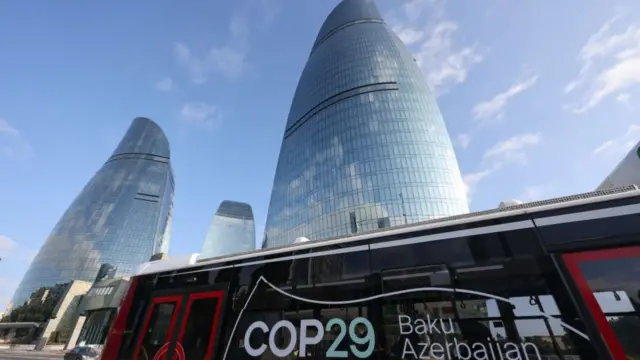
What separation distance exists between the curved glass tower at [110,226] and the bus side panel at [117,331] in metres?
102

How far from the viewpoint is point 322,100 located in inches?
2938

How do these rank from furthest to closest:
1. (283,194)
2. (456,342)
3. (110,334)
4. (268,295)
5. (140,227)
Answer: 1. (140,227)
2. (283,194)
3. (110,334)
4. (268,295)
5. (456,342)

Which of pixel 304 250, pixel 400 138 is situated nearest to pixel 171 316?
pixel 304 250

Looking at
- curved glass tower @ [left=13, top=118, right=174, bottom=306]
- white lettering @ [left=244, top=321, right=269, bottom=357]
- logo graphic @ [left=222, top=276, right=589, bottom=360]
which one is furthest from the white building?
curved glass tower @ [left=13, top=118, right=174, bottom=306]

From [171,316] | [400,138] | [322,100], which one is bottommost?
[171,316]

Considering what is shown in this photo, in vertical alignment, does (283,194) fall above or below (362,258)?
above

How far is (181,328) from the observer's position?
559 centimetres

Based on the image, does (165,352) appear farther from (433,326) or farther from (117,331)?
(433,326)

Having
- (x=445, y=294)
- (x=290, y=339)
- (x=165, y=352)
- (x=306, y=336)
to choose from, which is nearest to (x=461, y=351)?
(x=445, y=294)

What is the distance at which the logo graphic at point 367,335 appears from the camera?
10.8 feet

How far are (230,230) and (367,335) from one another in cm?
16502

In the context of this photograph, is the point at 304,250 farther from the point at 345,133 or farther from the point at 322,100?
the point at 322,100

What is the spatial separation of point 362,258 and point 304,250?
4.05 feet

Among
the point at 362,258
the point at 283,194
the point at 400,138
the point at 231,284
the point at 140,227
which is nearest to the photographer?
the point at 362,258
